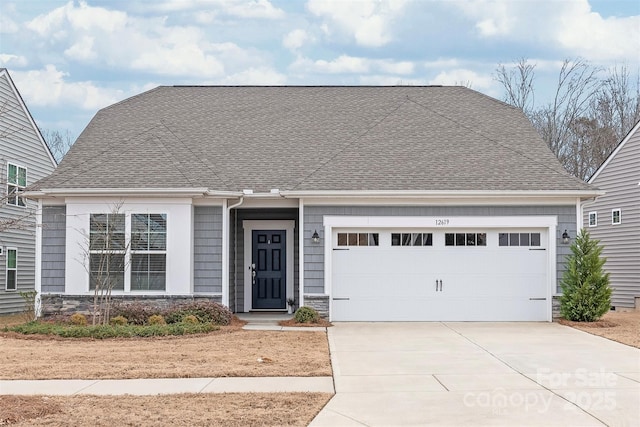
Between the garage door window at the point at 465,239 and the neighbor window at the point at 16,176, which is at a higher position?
the neighbor window at the point at 16,176

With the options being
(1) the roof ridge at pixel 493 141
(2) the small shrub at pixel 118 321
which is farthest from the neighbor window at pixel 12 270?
(1) the roof ridge at pixel 493 141

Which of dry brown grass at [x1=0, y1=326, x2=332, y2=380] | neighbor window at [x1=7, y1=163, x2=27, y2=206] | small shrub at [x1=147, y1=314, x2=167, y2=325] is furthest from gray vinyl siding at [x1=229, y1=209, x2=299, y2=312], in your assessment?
neighbor window at [x1=7, y1=163, x2=27, y2=206]

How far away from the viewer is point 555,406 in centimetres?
819

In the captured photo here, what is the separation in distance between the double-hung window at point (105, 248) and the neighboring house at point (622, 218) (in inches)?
542

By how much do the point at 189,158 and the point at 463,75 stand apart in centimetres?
2553

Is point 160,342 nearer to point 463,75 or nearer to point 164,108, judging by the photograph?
point 164,108

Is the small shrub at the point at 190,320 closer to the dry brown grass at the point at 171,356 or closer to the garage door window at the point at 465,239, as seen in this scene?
the dry brown grass at the point at 171,356

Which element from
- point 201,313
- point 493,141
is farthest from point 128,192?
point 493,141

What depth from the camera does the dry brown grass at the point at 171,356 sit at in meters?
10.4

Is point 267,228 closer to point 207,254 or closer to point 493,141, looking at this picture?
point 207,254

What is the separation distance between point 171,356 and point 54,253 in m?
6.62

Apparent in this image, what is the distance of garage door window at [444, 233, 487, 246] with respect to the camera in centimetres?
1759

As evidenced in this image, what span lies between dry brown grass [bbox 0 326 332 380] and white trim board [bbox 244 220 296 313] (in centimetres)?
457

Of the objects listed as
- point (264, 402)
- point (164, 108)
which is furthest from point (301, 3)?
point (264, 402)
